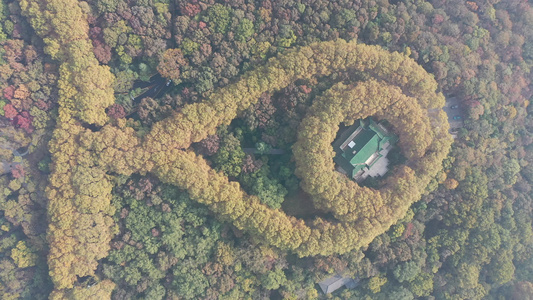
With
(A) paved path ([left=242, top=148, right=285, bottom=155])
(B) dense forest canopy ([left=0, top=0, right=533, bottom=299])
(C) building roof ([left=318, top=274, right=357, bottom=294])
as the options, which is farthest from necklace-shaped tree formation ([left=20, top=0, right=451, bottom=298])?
(C) building roof ([left=318, top=274, right=357, bottom=294])

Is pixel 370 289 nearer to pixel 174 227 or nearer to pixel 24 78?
pixel 174 227

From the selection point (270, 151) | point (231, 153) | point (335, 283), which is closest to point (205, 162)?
point (231, 153)

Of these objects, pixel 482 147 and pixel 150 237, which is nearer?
pixel 150 237

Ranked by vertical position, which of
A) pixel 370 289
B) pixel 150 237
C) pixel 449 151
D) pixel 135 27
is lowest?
pixel 150 237

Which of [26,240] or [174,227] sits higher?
[174,227]

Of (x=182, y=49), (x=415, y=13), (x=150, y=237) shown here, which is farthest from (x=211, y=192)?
(x=415, y=13)

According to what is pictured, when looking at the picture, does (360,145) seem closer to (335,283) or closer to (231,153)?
(231,153)
